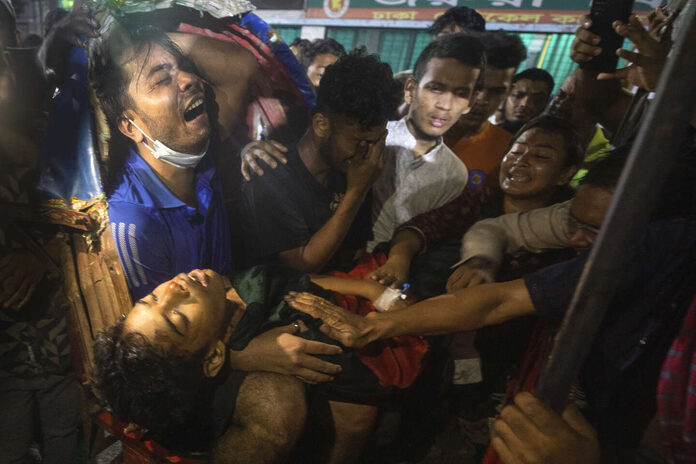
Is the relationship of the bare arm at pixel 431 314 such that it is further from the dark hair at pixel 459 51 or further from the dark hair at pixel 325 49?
the dark hair at pixel 325 49

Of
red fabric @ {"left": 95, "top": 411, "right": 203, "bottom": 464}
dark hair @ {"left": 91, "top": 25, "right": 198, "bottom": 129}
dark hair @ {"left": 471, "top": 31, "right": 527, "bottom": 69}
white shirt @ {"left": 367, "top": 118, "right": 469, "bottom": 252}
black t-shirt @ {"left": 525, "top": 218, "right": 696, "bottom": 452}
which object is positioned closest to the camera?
dark hair @ {"left": 91, "top": 25, "right": 198, "bottom": 129}

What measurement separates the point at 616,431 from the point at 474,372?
64 centimetres

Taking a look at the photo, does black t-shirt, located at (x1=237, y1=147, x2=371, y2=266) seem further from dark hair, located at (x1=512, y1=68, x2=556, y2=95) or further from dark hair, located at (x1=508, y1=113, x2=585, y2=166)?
dark hair, located at (x1=512, y1=68, x2=556, y2=95)

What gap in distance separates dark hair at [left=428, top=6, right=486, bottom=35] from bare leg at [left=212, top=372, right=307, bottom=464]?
2155mm

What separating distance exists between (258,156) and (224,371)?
82 centimetres

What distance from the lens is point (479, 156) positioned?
1.75m

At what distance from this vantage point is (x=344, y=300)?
1.45 meters

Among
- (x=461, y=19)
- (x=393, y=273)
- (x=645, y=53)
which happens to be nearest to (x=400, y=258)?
(x=393, y=273)

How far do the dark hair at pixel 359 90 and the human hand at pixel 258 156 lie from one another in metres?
0.26

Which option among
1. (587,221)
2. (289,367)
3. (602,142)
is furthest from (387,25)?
(289,367)

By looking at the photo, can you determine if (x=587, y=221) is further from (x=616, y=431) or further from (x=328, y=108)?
(x=328, y=108)

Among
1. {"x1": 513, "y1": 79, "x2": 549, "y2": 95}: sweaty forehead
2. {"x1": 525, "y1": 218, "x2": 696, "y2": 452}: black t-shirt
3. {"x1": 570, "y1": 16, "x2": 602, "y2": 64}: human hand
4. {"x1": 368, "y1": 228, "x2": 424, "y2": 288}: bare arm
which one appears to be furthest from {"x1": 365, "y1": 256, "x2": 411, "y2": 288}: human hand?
{"x1": 513, "y1": 79, "x2": 549, "y2": 95}: sweaty forehead

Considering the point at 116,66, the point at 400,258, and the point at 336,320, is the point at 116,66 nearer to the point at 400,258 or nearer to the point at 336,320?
the point at 336,320

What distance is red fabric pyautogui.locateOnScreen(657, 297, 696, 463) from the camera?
39.5 inches
